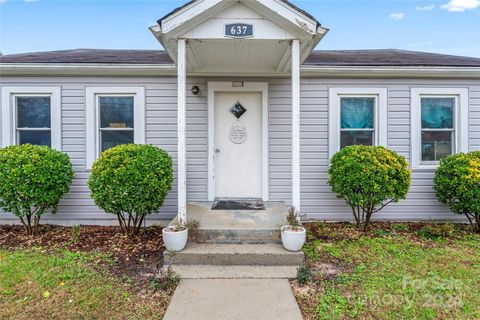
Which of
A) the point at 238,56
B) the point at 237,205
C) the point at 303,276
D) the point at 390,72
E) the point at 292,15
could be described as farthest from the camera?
the point at 390,72

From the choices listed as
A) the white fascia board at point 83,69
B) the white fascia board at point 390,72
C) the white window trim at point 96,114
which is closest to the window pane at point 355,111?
the white fascia board at point 390,72

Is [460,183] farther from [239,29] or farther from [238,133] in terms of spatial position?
[239,29]

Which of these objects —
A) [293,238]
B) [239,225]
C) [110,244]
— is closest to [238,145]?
[239,225]

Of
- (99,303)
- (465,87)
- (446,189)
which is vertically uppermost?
(465,87)

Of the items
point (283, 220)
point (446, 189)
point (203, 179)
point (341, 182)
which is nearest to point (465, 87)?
point (446, 189)

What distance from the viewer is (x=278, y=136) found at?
505 cm

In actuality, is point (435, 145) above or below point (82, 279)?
above

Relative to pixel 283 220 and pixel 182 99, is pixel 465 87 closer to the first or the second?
pixel 283 220

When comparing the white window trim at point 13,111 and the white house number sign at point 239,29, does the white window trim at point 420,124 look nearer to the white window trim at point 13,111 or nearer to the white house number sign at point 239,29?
the white house number sign at point 239,29

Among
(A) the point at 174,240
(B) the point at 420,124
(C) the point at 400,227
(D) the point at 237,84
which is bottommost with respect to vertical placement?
(C) the point at 400,227

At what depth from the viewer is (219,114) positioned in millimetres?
5051

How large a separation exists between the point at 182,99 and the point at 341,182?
2.85 meters

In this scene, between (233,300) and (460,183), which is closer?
(233,300)

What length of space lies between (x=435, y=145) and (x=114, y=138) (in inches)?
243
